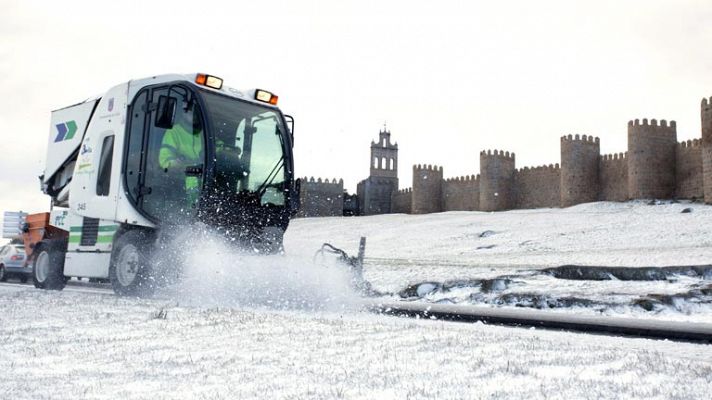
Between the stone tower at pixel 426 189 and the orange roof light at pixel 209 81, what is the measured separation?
40.6 metres

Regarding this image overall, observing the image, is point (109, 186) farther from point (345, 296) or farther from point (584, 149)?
point (584, 149)

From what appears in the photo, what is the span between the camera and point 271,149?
336 inches

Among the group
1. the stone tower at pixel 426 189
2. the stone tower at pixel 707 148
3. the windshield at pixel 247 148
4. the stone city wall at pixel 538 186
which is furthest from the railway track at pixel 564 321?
the stone tower at pixel 426 189

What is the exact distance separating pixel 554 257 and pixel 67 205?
1040 cm

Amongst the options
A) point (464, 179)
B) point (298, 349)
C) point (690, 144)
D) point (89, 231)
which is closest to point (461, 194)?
point (464, 179)

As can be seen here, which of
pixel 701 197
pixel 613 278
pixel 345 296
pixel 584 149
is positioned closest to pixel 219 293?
pixel 345 296

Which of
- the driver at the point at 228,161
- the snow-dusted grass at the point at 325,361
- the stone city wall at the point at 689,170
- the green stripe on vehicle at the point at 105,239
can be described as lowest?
the snow-dusted grass at the point at 325,361

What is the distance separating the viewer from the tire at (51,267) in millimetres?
10242

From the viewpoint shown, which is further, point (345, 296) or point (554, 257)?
point (554, 257)

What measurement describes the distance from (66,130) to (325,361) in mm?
8443

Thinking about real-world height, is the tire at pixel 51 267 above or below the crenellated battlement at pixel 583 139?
below

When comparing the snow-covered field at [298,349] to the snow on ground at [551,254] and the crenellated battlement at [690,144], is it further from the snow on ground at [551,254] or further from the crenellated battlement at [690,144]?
the crenellated battlement at [690,144]

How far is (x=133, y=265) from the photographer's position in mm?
8305

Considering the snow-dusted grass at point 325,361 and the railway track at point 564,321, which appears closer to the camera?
the snow-dusted grass at point 325,361
